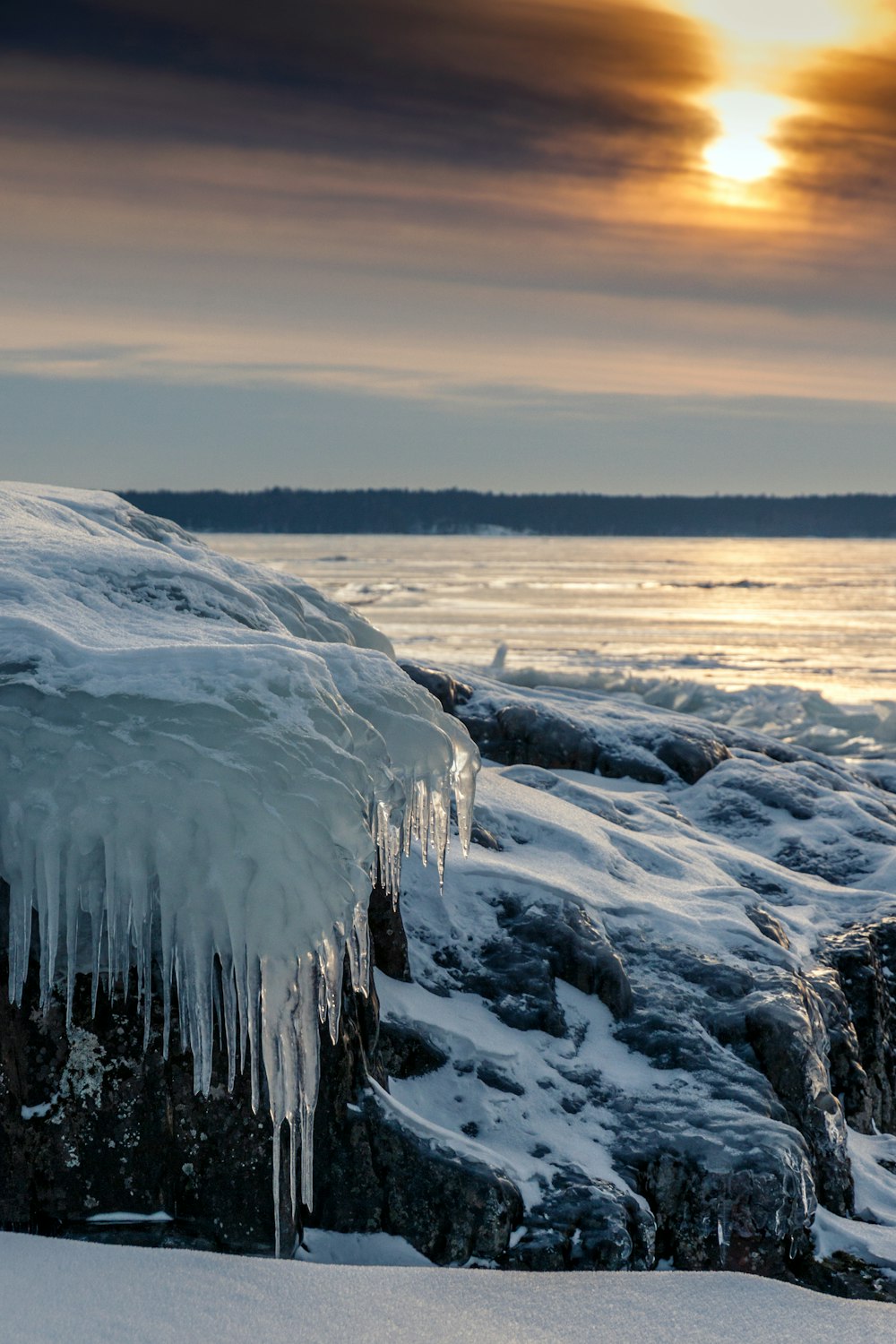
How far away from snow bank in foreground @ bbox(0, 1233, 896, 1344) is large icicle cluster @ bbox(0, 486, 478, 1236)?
0.57m

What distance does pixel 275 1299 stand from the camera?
4.34 m

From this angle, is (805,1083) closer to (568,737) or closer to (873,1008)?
(873,1008)

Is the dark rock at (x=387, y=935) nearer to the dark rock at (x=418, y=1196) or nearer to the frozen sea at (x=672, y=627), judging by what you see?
the dark rock at (x=418, y=1196)

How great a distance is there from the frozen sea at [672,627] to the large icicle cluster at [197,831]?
35.8 feet

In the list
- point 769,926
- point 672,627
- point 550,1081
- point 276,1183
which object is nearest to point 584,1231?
point 550,1081

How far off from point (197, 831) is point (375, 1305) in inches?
73.3

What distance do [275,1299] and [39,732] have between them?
2.29m

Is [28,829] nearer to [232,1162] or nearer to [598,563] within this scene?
[232,1162]

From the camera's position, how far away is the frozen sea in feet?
75.8

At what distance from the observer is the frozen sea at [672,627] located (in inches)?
909

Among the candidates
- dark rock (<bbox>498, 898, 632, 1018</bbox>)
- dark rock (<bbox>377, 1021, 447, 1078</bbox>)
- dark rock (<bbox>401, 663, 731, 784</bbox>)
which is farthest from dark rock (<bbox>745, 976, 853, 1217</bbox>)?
dark rock (<bbox>401, 663, 731, 784</bbox>)

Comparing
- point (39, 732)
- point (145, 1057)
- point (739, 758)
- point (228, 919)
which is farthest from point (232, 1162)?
point (739, 758)

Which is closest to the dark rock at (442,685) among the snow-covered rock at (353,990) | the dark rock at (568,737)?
the dark rock at (568,737)

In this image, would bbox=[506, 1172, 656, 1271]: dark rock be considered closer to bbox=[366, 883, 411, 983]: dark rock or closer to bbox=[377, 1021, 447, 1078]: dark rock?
bbox=[377, 1021, 447, 1078]: dark rock
